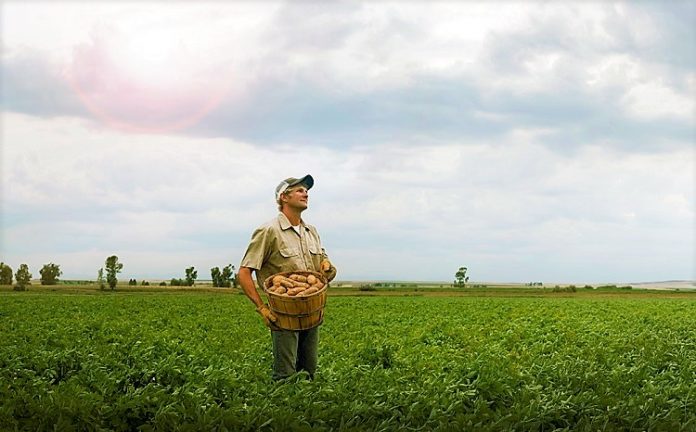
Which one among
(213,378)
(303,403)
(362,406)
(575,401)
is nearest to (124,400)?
(213,378)

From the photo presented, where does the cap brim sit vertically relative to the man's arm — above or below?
above

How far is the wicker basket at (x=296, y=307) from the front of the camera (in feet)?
23.5

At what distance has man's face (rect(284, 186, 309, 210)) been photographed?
7.74 metres

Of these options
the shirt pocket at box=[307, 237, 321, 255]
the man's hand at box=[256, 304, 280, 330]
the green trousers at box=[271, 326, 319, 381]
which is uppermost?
the shirt pocket at box=[307, 237, 321, 255]

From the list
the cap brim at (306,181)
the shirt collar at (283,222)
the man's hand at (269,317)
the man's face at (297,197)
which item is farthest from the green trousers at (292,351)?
the cap brim at (306,181)

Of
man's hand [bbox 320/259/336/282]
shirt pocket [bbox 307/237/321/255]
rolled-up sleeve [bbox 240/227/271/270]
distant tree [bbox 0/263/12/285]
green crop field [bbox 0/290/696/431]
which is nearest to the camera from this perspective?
green crop field [bbox 0/290/696/431]

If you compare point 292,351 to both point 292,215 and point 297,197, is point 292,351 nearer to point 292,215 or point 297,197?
point 292,215

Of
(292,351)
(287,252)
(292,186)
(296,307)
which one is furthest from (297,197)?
(292,351)

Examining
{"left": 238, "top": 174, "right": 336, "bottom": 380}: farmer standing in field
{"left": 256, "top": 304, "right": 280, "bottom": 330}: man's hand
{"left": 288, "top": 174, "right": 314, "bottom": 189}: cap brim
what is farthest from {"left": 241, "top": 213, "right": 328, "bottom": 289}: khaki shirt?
{"left": 288, "top": 174, "right": 314, "bottom": 189}: cap brim

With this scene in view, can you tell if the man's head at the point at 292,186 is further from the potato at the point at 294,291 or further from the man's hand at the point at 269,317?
the man's hand at the point at 269,317

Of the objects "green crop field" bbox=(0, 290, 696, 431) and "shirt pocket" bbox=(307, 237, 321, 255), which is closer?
"green crop field" bbox=(0, 290, 696, 431)

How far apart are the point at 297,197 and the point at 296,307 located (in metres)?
1.25

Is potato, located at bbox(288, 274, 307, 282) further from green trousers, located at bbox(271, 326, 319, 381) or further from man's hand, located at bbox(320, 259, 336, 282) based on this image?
green trousers, located at bbox(271, 326, 319, 381)

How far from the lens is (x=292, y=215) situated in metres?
7.87
